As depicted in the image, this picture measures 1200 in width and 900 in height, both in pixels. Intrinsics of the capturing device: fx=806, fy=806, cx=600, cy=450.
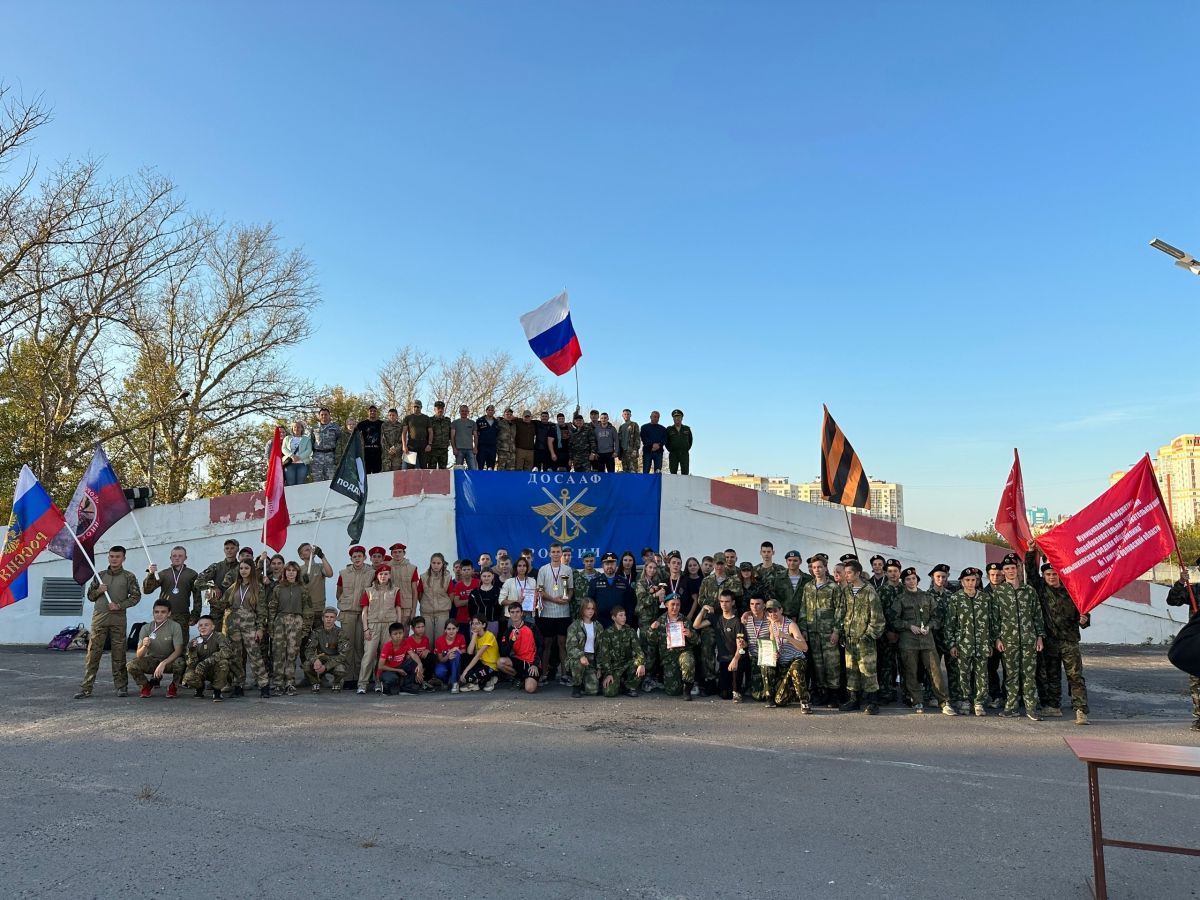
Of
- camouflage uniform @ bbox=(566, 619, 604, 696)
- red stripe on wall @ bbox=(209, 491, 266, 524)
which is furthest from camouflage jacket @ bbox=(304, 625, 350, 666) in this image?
red stripe on wall @ bbox=(209, 491, 266, 524)

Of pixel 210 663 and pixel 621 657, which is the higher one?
pixel 621 657

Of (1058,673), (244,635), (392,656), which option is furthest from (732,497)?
(244,635)

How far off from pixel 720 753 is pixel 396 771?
269cm

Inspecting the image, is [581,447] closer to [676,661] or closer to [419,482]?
[419,482]

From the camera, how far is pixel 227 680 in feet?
31.5

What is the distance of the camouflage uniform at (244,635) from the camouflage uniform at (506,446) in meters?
5.91

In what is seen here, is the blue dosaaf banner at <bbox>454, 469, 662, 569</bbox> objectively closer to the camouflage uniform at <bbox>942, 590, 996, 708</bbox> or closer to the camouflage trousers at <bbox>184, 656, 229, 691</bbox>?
the camouflage trousers at <bbox>184, 656, 229, 691</bbox>

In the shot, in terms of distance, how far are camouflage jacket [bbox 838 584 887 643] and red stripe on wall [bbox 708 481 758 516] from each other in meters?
6.59

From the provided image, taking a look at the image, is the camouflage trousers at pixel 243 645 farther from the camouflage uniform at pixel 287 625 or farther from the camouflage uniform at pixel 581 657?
the camouflage uniform at pixel 581 657

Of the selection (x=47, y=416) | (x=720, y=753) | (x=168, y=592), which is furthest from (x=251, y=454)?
(x=720, y=753)

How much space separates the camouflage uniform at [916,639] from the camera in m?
9.11

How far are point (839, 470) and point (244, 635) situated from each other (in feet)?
26.7

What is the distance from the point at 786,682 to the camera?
9156 mm

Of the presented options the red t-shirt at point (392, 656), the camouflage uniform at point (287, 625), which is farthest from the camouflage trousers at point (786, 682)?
the camouflage uniform at point (287, 625)
